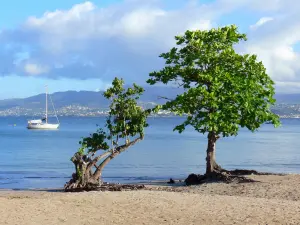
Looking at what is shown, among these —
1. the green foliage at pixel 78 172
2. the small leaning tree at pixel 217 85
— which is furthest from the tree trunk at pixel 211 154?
the green foliage at pixel 78 172

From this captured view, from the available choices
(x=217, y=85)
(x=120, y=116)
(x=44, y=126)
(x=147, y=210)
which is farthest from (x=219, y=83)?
(x=44, y=126)

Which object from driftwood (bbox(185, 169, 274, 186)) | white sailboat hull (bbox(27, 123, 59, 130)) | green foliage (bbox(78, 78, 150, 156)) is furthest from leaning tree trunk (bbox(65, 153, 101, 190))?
white sailboat hull (bbox(27, 123, 59, 130))

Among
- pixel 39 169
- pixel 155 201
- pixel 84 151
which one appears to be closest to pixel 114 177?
pixel 39 169

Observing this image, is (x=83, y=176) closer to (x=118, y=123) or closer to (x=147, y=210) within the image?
(x=118, y=123)

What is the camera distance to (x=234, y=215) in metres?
17.8

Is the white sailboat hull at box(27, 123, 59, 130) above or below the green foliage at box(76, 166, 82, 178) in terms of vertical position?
above

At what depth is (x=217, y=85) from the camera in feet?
94.9

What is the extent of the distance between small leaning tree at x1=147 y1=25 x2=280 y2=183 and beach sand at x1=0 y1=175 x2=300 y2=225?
7.51m

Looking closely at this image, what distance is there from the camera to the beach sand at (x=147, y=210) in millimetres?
17125

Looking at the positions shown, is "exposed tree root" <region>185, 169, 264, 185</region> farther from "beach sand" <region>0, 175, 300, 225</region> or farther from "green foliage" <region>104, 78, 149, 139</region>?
"beach sand" <region>0, 175, 300, 225</region>

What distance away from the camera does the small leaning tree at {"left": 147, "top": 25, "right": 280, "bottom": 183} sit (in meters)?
29.1

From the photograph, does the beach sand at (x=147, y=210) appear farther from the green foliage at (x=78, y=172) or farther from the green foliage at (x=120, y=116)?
the green foliage at (x=120, y=116)

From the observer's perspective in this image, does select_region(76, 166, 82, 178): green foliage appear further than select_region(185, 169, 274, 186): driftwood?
No

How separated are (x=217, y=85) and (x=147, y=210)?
38.3 ft
